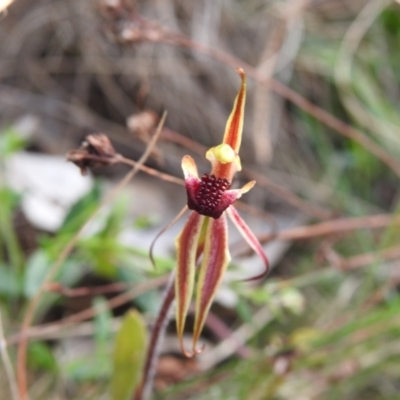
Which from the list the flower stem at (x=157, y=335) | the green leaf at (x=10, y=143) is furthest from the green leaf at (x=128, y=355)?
the green leaf at (x=10, y=143)

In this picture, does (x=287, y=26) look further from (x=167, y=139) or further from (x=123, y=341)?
(x=123, y=341)

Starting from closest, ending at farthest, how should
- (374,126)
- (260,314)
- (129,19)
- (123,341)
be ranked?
(123,341) < (129,19) < (260,314) < (374,126)

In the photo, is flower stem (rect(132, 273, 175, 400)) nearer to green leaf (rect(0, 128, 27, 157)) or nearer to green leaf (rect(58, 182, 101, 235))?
green leaf (rect(58, 182, 101, 235))

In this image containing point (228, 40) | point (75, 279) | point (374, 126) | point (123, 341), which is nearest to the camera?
point (123, 341)

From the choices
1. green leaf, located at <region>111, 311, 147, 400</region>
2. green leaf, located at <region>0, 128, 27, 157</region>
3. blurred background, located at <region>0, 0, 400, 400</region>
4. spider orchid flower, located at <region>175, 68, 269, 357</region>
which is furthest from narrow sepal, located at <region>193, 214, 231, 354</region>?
green leaf, located at <region>0, 128, 27, 157</region>

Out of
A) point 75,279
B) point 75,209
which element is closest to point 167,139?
point 75,209

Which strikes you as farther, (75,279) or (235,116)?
(75,279)
